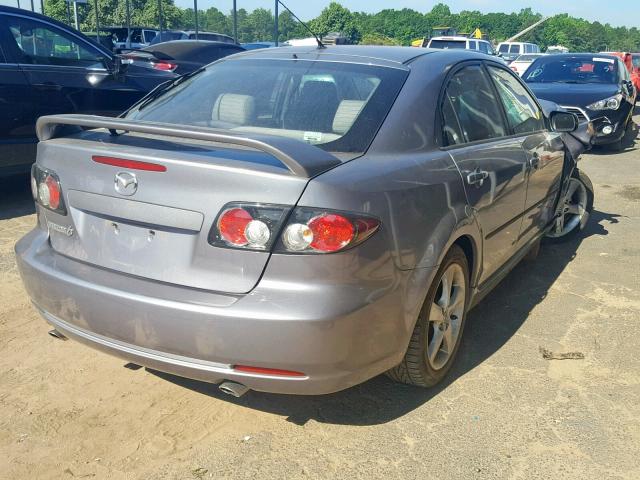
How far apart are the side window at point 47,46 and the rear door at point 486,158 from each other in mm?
4402

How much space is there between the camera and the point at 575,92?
10422 millimetres

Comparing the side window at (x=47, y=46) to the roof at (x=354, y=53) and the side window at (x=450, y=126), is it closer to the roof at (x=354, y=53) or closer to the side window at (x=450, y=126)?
the roof at (x=354, y=53)

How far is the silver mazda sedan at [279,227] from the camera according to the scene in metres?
2.26

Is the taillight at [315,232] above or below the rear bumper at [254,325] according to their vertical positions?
above

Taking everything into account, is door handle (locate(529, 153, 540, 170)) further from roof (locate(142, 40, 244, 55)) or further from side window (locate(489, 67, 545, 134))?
roof (locate(142, 40, 244, 55))

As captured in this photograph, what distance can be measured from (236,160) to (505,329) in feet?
7.10

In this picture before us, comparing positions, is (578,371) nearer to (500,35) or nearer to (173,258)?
(173,258)

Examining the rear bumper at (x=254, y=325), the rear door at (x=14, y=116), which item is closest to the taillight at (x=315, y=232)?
the rear bumper at (x=254, y=325)

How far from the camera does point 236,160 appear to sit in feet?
7.75

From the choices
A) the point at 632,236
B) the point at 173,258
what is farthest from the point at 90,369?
the point at 632,236

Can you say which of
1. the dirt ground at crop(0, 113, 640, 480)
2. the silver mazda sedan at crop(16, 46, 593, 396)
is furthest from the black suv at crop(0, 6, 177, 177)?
the silver mazda sedan at crop(16, 46, 593, 396)

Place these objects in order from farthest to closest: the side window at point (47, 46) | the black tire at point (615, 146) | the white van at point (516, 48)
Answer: the white van at point (516, 48) < the black tire at point (615, 146) < the side window at point (47, 46)

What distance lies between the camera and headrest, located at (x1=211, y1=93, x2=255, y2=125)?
3.11 meters

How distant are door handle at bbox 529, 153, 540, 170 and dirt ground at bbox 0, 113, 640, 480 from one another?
956 millimetres
